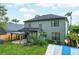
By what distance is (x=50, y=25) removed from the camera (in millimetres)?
1897

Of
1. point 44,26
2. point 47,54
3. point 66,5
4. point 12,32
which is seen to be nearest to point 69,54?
point 47,54

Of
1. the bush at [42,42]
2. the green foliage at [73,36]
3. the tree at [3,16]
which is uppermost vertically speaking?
the tree at [3,16]

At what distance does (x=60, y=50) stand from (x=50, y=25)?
0.30 metres

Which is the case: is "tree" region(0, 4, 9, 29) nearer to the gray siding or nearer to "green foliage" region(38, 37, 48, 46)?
the gray siding

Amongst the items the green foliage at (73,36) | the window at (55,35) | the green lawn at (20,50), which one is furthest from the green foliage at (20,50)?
the green foliage at (73,36)

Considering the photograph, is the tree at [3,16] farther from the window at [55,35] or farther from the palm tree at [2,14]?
the window at [55,35]

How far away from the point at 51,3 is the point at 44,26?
0.88 feet

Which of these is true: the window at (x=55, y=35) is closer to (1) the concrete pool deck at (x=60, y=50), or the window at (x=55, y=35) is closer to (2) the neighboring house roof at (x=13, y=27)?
(1) the concrete pool deck at (x=60, y=50)

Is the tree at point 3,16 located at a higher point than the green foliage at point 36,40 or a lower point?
higher

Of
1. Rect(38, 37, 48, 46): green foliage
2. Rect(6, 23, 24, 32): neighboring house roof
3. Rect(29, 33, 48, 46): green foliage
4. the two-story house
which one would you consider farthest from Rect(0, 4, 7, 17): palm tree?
Rect(38, 37, 48, 46): green foliage

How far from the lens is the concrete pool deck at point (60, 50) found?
1.91 meters

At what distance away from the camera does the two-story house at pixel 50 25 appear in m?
1.88

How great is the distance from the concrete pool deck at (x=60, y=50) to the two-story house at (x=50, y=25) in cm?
10

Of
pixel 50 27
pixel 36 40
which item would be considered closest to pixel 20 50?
pixel 36 40
